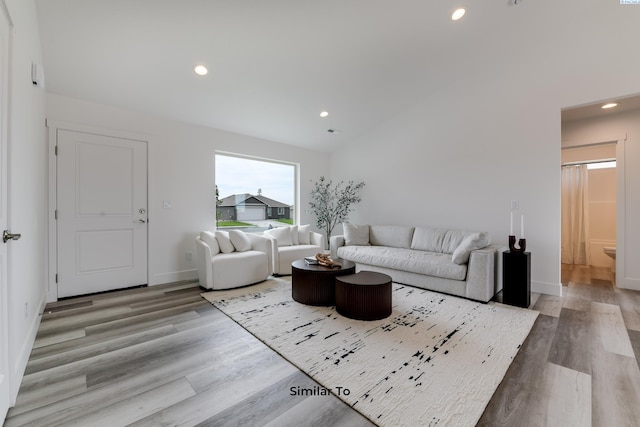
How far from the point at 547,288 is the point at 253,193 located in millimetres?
4709

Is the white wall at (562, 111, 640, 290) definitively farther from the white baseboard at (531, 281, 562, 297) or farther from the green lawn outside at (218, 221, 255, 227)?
the green lawn outside at (218, 221, 255, 227)

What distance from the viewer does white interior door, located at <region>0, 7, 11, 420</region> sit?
51.8 inches

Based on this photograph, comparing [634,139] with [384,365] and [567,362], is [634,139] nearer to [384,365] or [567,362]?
[567,362]

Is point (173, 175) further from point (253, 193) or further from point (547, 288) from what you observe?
point (547, 288)

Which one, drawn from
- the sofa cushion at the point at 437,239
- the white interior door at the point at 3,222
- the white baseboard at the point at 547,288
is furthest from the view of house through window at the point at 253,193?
the white baseboard at the point at 547,288

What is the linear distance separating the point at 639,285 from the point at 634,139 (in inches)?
75.7

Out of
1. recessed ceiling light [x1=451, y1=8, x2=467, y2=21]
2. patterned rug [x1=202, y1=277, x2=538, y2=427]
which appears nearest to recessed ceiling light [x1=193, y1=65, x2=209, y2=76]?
patterned rug [x1=202, y1=277, x2=538, y2=427]

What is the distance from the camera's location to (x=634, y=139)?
11.5 ft

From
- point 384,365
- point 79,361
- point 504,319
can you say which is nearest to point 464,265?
point 504,319

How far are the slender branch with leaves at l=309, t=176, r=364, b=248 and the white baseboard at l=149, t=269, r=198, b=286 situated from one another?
→ 254cm

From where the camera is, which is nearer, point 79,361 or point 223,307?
point 79,361

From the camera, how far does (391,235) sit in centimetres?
459

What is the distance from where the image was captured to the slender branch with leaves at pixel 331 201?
556 centimetres

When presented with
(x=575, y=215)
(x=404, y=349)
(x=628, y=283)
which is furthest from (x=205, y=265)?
(x=575, y=215)
